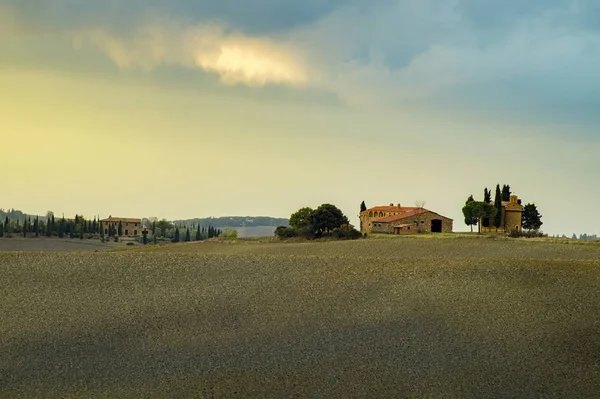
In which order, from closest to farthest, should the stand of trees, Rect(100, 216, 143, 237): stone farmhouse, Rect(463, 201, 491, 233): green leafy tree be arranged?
the stand of trees < Rect(463, 201, 491, 233): green leafy tree < Rect(100, 216, 143, 237): stone farmhouse

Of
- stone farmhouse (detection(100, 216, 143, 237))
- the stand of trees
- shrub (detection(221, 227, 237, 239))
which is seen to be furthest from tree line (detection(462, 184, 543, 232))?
stone farmhouse (detection(100, 216, 143, 237))

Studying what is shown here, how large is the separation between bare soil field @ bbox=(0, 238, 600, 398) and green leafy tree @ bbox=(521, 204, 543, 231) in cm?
4566

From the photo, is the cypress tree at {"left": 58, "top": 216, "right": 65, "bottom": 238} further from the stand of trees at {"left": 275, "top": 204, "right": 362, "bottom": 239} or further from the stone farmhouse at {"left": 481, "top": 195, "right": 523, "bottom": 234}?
the stone farmhouse at {"left": 481, "top": 195, "right": 523, "bottom": 234}

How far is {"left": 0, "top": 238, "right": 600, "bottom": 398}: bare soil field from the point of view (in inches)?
1018

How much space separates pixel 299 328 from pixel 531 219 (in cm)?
6736

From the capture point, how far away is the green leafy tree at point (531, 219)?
90.6 meters

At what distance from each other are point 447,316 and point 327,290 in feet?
23.9

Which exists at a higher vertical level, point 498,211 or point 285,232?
point 498,211

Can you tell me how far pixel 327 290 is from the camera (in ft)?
124

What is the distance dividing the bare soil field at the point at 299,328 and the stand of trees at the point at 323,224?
33023 mm

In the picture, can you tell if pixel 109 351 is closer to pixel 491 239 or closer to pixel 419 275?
pixel 419 275

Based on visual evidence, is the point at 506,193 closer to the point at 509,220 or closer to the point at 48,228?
the point at 509,220

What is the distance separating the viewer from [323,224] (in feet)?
266

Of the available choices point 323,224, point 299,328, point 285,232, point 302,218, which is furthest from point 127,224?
point 299,328
